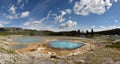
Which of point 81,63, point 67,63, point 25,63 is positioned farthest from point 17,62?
point 81,63

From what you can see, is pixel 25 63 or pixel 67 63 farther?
pixel 67 63

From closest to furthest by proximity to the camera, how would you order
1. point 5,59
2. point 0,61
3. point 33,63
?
point 0,61 < point 5,59 < point 33,63

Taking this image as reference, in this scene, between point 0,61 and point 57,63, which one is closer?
point 0,61

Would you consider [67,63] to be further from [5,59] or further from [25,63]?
[5,59]

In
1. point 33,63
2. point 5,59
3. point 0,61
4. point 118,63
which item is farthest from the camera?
point 118,63

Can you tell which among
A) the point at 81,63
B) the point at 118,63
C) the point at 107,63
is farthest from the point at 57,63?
the point at 118,63

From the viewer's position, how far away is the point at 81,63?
3678 cm

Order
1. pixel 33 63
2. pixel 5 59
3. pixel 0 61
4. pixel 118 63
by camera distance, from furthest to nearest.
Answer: pixel 118 63
pixel 33 63
pixel 5 59
pixel 0 61

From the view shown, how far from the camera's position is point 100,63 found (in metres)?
36.9

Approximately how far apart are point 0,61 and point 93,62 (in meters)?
19.9

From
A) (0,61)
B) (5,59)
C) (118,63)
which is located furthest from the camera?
(118,63)

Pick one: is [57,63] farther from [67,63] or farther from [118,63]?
[118,63]

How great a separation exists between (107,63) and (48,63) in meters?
12.5

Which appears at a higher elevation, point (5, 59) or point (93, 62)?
point (5, 59)
